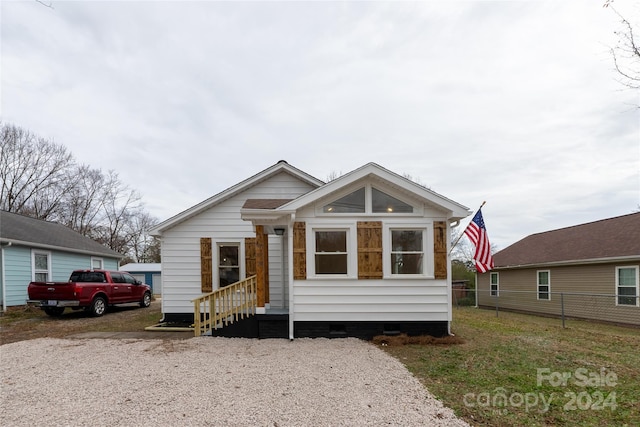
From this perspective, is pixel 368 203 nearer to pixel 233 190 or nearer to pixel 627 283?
pixel 233 190

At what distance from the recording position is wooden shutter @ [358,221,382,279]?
287 inches

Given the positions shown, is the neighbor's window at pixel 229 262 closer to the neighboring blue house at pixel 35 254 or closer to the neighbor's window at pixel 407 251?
the neighbor's window at pixel 407 251

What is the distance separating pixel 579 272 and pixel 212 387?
50.7 feet

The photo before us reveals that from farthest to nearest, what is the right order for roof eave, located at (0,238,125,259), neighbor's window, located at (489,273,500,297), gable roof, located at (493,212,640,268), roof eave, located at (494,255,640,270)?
neighbor's window, located at (489,273,500,297)
gable roof, located at (493,212,640,268)
roof eave, located at (0,238,125,259)
roof eave, located at (494,255,640,270)

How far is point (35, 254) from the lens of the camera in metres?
13.2

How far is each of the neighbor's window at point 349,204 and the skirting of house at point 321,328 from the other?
8.46 ft

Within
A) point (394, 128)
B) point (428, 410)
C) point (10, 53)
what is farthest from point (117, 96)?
point (428, 410)

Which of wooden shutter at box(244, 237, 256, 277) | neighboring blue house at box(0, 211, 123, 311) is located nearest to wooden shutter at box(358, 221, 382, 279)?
wooden shutter at box(244, 237, 256, 277)

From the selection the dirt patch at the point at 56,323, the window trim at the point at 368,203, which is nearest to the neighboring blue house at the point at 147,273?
the dirt patch at the point at 56,323

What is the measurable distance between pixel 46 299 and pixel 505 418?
13.0m

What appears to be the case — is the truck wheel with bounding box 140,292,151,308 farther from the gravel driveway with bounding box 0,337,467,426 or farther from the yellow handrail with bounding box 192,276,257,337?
the yellow handrail with bounding box 192,276,257,337

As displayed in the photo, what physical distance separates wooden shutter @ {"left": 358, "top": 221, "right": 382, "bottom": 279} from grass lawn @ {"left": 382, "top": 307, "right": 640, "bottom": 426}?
1.58 metres

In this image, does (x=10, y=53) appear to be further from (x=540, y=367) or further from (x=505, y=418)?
(x=540, y=367)

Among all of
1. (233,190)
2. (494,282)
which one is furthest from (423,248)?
(494,282)
